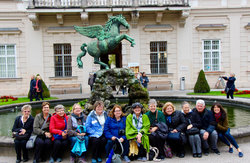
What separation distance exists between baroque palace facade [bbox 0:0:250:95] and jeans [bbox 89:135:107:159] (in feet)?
47.3

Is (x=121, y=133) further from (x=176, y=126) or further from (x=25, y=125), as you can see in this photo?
(x=25, y=125)

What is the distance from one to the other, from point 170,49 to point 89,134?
15799 millimetres

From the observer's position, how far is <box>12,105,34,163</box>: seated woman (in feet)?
15.9

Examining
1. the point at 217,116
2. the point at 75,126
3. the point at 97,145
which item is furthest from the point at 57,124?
the point at 217,116

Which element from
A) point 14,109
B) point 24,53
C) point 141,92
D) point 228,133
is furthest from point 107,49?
point 24,53

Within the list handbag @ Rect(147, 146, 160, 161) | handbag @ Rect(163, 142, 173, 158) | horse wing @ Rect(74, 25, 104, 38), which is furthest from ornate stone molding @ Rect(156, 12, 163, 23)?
handbag @ Rect(147, 146, 160, 161)

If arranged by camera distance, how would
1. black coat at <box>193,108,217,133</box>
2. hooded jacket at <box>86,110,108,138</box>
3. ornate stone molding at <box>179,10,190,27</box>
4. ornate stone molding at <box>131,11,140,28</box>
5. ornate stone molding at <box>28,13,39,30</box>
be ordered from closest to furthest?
hooded jacket at <box>86,110,108,138</box>
black coat at <box>193,108,217,133</box>
ornate stone molding at <box>28,13,39,30</box>
ornate stone molding at <box>131,11,140,28</box>
ornate stone molding at <box>179,10,190,27</box>

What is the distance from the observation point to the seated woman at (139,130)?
4.85 meters

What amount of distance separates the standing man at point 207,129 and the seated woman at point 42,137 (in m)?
3.25

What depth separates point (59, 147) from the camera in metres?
4.79

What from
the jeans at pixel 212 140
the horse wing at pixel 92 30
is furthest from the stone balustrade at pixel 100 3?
the jeans at pixel 212 140

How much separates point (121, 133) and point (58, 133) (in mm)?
1309

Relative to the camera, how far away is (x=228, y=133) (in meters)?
5.04

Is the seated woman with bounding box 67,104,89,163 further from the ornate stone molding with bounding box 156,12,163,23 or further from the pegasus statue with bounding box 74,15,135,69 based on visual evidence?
the ornate stone molding with bounding box 156,12,163,23
